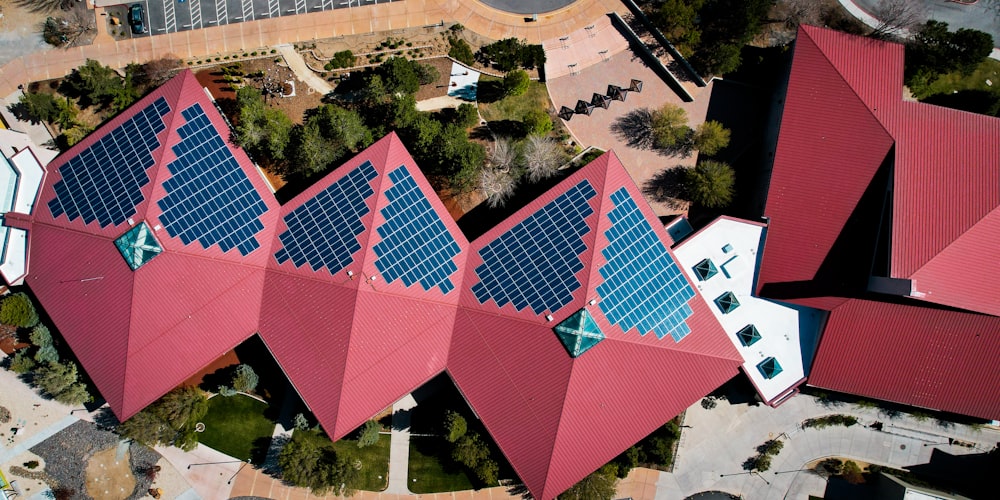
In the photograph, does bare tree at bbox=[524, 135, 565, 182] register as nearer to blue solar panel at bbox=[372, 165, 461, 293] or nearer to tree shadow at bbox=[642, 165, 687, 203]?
blue solar panel at bbox=[372, 165, 461, 293]

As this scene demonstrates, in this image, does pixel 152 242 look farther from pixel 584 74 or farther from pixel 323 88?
pixel 584 74

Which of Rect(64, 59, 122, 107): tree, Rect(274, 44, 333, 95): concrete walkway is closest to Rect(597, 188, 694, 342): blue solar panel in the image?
Rect(274, 44, 333, 95): concrete walkway

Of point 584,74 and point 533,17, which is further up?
point 533,17

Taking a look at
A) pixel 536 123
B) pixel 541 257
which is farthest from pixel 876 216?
pixel 536 123

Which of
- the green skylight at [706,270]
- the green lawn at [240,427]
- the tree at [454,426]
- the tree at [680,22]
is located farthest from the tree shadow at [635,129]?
the green lawn at [240,427]

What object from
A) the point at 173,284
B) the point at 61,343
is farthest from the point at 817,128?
the point at 61,343
